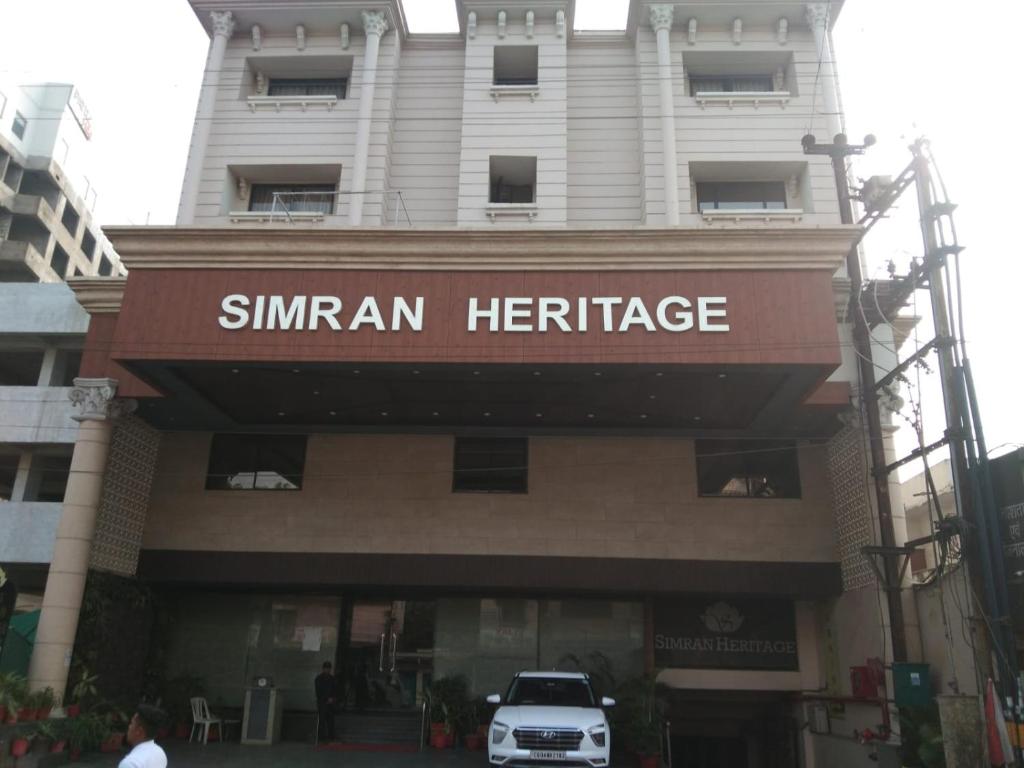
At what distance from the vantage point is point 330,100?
72.6ft

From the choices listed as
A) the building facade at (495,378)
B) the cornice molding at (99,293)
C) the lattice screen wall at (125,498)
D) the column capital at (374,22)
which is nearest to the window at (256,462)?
the building facade at (495,378)

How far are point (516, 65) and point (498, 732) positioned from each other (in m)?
18.2

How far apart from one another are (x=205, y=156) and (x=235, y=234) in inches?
273

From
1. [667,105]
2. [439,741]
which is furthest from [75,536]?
[667,105]

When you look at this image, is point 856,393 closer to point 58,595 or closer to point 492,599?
point 492,599

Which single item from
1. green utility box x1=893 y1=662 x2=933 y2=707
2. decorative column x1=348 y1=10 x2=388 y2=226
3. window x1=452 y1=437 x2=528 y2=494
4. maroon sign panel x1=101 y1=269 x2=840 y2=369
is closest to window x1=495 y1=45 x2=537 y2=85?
decorative column x1=348 y1=10 x2=388 y2=226

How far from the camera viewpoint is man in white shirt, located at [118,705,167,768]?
6215 mm

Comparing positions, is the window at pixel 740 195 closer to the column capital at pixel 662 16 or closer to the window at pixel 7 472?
the column capital at pixel 662 16

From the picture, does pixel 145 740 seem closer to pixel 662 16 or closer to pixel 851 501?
pixel 851 501

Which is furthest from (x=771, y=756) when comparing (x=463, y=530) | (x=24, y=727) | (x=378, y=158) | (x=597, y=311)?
(x=378, y=158)

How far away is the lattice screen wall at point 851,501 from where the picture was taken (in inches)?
680

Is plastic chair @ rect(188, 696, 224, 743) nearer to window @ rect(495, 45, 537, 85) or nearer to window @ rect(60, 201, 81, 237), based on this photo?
window @ rect(495, 45, 537, 85)

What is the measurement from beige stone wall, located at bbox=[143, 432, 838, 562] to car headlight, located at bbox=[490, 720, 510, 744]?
645 centimetres

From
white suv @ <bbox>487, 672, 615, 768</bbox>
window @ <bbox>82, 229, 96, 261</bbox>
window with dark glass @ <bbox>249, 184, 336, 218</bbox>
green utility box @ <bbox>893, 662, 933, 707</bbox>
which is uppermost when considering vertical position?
window @ <bbox>82, 229, 96, 261</bbox>
